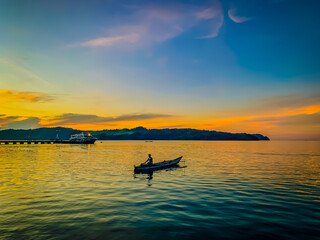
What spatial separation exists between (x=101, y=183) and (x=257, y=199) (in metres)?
19.2

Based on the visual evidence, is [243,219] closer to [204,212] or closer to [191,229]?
[204,212]

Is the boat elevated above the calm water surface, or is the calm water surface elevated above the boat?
the boat

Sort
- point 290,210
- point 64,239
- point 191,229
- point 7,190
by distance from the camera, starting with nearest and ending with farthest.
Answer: point 64,239, point 191,229, point 290,210, point 7,190

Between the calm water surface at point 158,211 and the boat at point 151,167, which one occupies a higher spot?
the boat at point 151,167

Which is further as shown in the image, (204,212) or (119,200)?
(119,200)

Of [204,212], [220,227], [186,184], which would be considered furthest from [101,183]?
[220,227]

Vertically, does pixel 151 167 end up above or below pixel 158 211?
above

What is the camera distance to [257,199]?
2084cm

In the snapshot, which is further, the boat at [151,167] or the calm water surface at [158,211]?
the boat at [151,167]

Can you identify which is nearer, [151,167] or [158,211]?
[158,211]

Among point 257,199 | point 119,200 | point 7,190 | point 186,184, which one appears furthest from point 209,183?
point 7,190

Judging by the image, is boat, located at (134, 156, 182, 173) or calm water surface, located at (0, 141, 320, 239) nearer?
calm water surface, located at (0, 141, 320, 239)

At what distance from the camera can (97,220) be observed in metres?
14.9

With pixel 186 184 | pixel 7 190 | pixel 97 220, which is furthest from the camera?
pixel 186 184
